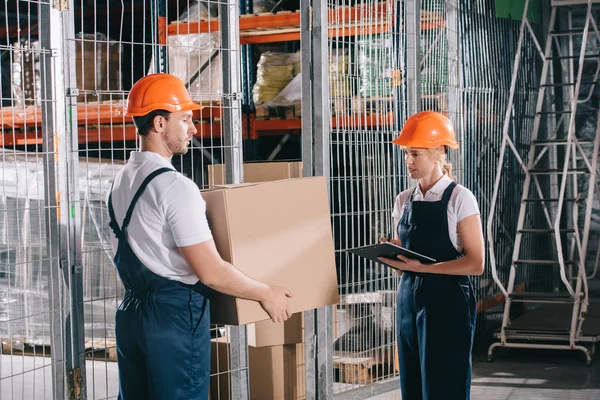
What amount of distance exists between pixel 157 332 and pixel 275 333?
2.27 m

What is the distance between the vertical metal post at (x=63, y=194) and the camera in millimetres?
3670

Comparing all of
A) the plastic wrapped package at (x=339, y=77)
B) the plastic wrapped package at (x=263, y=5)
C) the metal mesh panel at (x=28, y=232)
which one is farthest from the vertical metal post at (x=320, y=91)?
the plastic wrapped package at (x=263, y=5)

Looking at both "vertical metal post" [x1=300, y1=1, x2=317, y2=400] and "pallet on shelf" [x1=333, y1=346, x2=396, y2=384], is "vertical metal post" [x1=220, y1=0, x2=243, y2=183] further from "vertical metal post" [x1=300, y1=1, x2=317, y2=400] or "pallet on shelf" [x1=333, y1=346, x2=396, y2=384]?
"pallet on shelf" [x1=333, y1=346, x2=396, y2=384]

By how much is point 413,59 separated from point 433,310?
8.22 ft

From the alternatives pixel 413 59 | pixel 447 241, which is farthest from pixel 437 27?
pixel 447 241

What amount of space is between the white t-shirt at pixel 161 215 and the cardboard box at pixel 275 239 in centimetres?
25

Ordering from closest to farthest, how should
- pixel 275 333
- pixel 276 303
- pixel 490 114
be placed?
pixel 276 303, pixel 275 333, pixel 490 114

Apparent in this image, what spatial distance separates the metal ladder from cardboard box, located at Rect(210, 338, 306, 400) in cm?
253

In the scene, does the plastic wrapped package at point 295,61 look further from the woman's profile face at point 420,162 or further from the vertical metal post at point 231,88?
the woman's profile face at point 420,162

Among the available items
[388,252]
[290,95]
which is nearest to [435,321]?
[388,252]

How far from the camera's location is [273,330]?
5168mm

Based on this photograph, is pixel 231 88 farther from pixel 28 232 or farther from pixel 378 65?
pixel 28 232

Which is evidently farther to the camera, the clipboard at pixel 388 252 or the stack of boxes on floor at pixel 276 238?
the clipboard at pixel 388 252

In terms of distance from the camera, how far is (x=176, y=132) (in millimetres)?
3078
